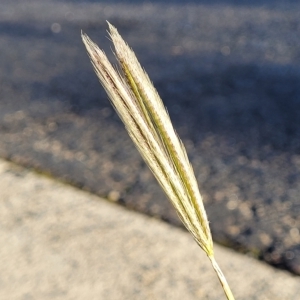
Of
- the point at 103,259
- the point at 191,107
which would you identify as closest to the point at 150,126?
the point at 103,259

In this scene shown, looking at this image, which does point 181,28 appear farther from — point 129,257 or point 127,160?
point 129,257

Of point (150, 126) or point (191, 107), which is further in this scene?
point (191, 107)

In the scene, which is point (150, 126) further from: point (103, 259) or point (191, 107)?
point (191, 107)

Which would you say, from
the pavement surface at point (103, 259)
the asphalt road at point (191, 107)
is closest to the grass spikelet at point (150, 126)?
the pavement surface at point (103, 259)

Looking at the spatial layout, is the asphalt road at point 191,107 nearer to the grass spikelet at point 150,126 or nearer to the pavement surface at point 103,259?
the pavement surface at point 103,259

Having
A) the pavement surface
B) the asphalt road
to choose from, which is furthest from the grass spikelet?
the asphalt road

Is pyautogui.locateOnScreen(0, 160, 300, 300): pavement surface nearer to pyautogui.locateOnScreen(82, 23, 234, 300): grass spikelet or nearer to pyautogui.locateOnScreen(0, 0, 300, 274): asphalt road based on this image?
pyautogui.locateOnScreen(0, 0, 300, 274): asphalt road
